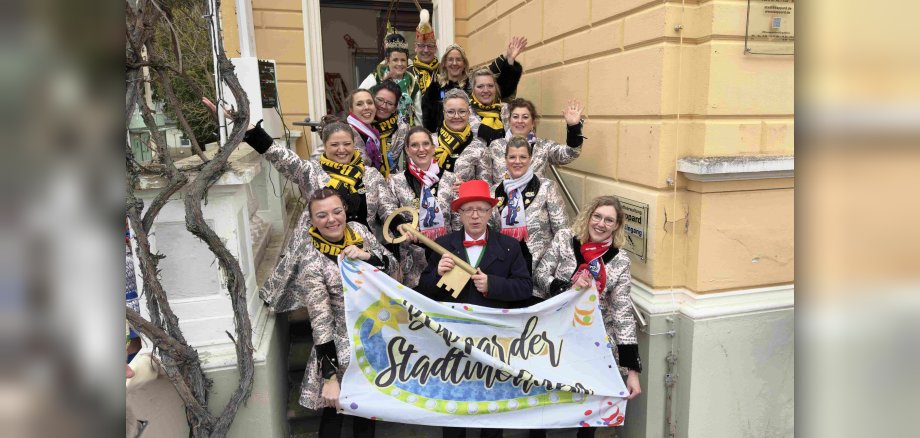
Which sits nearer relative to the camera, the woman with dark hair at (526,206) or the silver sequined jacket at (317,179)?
the silver sequined jacket at (317,179)

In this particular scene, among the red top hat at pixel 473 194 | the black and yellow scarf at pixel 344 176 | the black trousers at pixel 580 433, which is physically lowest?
the black trousers at pixel 580 433

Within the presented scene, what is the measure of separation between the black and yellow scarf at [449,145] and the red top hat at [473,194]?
3.25 ft

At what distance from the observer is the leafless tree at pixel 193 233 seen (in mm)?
2492

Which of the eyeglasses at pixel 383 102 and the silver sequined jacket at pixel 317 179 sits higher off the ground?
the eyeglasses at pixel 383 102

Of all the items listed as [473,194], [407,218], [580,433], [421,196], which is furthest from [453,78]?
[580,433]

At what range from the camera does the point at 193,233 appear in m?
2.68

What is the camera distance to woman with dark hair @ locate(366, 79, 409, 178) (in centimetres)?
477

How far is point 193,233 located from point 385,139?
2.39 m

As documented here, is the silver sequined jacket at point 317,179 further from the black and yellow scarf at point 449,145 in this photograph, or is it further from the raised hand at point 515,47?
the raised hand at point 515,47

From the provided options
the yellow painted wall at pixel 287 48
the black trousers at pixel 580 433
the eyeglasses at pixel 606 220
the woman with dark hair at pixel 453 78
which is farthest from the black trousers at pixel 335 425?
the yellow painted wall at pixel 287 48

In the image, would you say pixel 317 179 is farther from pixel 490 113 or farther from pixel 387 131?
pixel 490 113

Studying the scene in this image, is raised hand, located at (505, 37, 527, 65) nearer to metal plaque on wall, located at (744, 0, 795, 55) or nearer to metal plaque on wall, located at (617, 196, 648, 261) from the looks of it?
metal plaque on wall, located at (617, 196, 648, 261)
